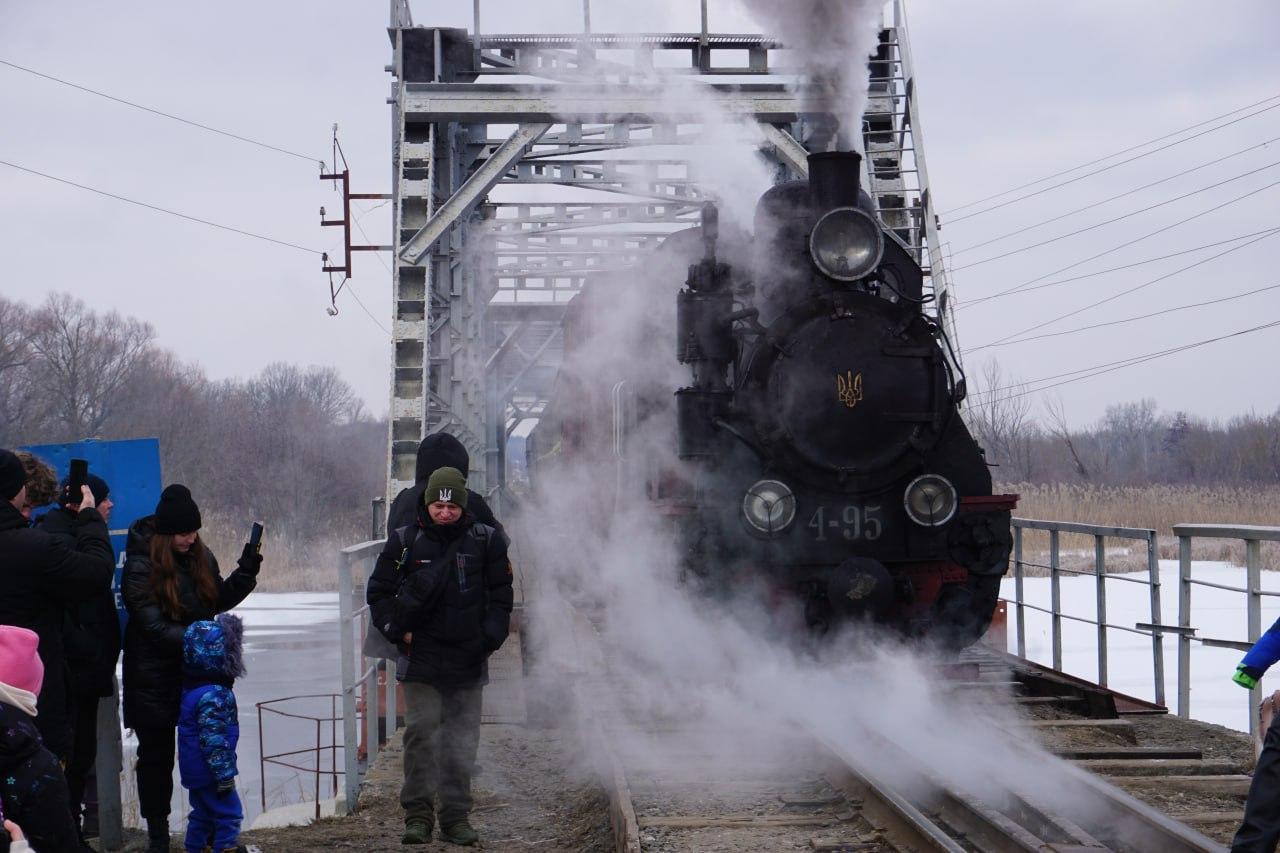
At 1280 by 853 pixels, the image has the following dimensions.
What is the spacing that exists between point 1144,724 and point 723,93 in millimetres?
6978

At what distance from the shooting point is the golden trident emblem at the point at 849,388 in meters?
6.70

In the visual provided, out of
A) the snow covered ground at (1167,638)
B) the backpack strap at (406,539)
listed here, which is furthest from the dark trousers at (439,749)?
the snow covered ground at (1167,638)

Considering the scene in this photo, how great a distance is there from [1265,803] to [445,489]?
317 centimetres

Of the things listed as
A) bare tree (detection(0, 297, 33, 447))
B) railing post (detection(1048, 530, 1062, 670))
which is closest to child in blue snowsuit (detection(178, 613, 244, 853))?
railing post (detection(1048, 530, 1062, 670))

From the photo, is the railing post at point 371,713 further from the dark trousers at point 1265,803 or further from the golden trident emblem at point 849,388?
the dark trousers at point 1265,803

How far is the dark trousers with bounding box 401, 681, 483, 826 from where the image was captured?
536cm

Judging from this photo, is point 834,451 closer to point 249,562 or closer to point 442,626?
point 442,626

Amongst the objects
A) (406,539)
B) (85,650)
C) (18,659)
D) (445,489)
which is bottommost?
(85,650)

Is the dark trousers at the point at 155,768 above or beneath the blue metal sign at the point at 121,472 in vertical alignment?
beneath

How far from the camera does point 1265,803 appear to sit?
11.7 feet

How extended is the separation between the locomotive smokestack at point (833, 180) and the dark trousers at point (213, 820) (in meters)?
4.21

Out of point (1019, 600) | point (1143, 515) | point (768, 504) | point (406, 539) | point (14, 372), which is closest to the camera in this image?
point (406, 539)

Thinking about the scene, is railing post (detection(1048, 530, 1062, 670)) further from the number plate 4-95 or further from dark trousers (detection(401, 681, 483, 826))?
dark trousers (detection(401, 681, 483, 826))

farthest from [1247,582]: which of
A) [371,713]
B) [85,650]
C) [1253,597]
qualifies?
[85,650]
